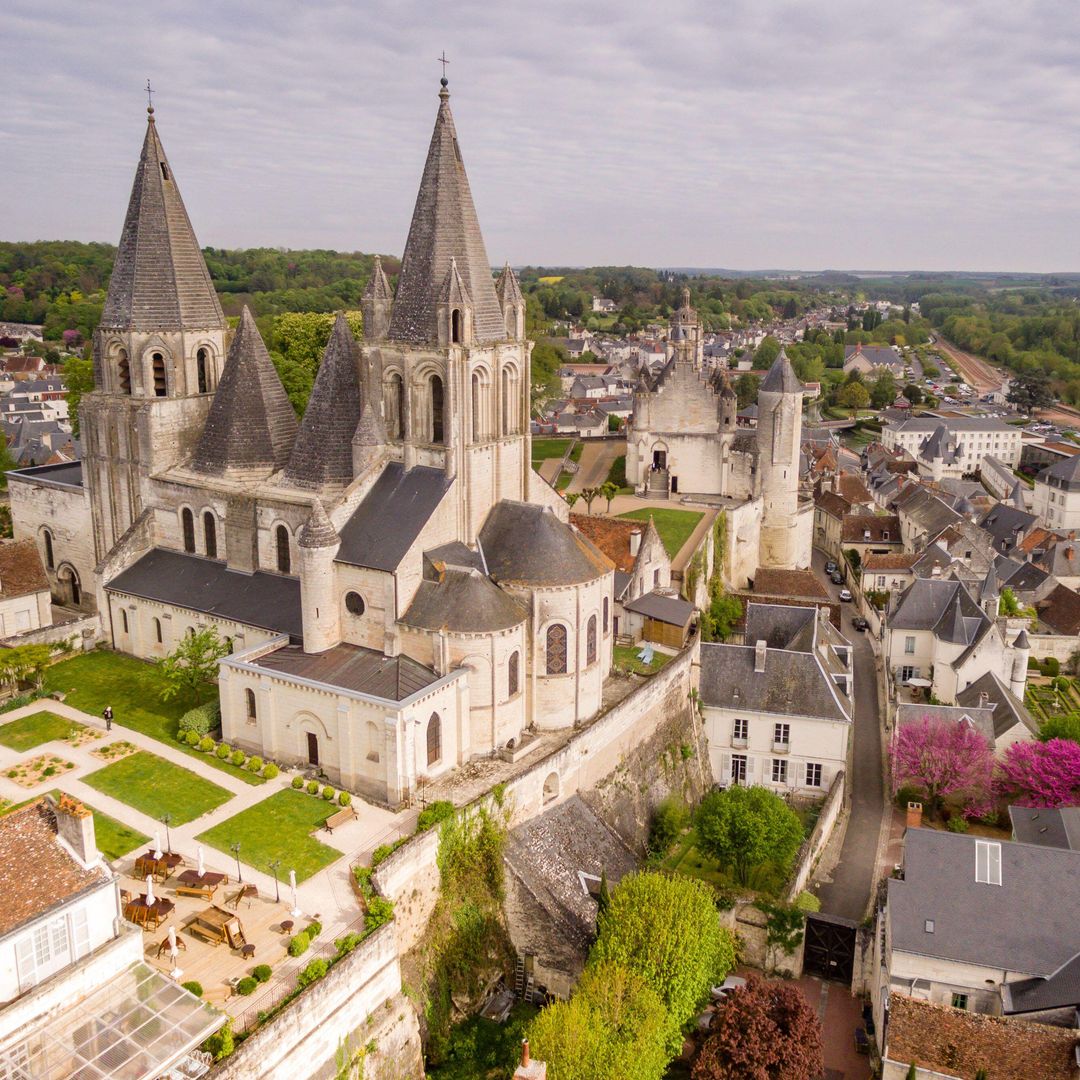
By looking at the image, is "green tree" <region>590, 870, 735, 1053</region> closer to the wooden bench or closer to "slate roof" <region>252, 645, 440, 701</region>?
the wooden bench

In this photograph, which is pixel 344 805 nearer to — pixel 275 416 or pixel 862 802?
pixel 275 416

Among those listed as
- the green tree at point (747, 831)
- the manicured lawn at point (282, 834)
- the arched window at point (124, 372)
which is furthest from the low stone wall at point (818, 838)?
the arched window at point (124, 372)

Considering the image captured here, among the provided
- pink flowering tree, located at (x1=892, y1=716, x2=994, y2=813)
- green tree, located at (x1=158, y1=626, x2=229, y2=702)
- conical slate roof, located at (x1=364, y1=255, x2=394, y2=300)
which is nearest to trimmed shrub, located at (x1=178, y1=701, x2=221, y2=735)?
green tree, located at (x1=158, y1=626, x2=229, y2=702)

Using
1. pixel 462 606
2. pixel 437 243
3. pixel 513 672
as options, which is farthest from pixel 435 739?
pixel 437 243

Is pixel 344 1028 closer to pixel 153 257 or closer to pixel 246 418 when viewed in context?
pixel 246 418

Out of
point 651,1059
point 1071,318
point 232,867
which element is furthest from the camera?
point 1071,318

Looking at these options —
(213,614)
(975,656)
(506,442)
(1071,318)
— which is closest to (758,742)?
(975,656)
